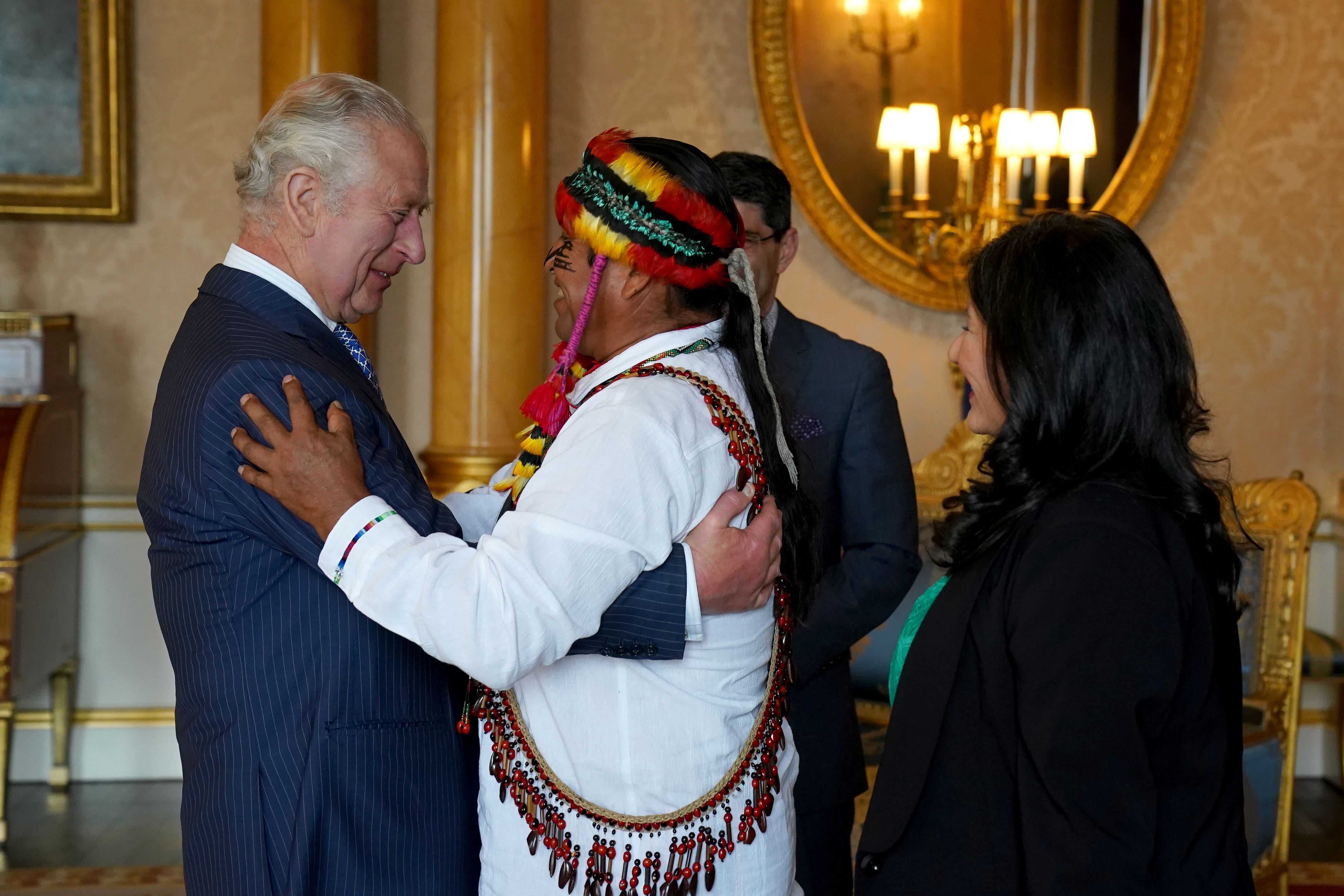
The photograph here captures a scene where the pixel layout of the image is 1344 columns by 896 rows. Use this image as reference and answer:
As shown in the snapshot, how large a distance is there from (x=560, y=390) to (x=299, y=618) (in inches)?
17.4

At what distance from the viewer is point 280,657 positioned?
5.01 feet

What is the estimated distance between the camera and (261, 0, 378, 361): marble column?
4.04 meters

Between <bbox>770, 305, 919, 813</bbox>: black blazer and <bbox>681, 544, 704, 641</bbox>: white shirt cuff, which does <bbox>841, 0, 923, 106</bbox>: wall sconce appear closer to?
<bbox>770, 305, 919, 813</bbox>: black blazer

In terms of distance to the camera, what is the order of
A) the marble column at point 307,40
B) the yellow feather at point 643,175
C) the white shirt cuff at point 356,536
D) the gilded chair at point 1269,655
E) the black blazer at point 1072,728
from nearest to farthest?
1. the black blazer at point 1072,728
2. the white shirt cuff at point 356,536
3. the yellow feather at point 643,175
4. the gilded chair at point 1269,655
5. the marble column at point 307,40

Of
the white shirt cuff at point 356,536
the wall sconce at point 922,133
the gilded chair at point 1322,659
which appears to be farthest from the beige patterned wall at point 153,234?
the gilded chair at point 1322,659

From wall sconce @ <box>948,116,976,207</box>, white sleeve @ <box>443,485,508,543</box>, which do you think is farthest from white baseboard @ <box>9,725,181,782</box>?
wall sconce @ <box>948,116,976,207</box>

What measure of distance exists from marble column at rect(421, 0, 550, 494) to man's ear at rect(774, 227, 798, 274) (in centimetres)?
174

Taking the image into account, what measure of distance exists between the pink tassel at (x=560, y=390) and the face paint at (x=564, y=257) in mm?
43

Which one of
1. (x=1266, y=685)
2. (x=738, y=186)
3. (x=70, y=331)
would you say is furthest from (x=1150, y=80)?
(x=70, y=331)

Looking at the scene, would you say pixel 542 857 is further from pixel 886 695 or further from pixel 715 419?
pixel 886 695

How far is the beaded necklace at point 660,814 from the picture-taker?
1506 mm

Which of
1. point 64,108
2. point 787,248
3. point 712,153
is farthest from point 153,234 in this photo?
point 787,248

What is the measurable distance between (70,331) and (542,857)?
3.35m

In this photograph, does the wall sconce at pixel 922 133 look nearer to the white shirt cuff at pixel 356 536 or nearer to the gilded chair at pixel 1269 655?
the gilded chair at pixel 1269 655
